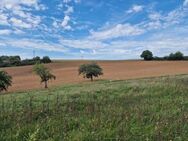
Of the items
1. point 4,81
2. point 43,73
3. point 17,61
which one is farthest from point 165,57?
point 4,81

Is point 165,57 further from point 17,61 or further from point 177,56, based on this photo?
point 17,61

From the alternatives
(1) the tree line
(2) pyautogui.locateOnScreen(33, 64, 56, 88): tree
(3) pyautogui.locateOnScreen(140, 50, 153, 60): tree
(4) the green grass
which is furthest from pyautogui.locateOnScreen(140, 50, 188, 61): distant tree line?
(4) the green grass

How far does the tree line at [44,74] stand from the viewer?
48969 millimetres

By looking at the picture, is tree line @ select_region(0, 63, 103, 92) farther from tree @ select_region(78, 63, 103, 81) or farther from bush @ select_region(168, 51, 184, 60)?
bush @ select_region(168, 51, 184, 60)

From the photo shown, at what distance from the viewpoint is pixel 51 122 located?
8.19m

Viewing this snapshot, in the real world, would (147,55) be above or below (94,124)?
above

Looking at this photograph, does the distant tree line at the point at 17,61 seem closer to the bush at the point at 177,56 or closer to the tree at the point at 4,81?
the bush at the point at 177,56

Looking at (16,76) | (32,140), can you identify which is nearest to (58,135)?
(32,140)

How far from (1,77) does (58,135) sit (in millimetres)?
43902

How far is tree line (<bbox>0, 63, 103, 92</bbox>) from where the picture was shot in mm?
48969

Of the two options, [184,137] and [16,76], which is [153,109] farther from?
[16,76]

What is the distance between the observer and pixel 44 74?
60344mm

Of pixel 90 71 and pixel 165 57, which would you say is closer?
pixel 90 71

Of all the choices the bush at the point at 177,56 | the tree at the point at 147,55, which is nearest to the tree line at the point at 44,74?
the tree at the point at 147,55
